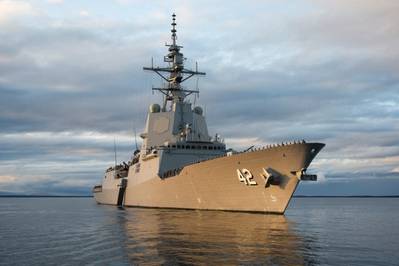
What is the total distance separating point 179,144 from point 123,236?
17361 mm

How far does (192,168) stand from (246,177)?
452 centimetres

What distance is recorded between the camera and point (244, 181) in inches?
985

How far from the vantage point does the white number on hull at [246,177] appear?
969 inches

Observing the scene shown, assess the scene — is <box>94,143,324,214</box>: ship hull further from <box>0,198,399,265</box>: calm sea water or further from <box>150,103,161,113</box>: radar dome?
<box>150,103,161,113</box>: radar dome

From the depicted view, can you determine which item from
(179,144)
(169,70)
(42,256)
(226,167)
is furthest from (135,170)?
(42,256)

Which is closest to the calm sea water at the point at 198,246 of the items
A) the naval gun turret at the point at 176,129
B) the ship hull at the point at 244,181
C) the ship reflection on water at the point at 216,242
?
the ship reflection on water at the point at 216,242

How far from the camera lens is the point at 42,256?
14.3 m

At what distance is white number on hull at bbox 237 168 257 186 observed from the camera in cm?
2461

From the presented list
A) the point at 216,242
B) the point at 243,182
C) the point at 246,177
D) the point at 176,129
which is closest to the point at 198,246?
the point at 216,242

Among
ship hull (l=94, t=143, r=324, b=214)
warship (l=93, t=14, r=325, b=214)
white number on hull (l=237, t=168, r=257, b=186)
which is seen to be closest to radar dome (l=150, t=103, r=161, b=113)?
warship (l=93, t=14, r=325, b=214)

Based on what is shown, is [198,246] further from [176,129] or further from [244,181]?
[176,129]

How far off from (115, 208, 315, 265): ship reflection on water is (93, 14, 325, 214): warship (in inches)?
73.9

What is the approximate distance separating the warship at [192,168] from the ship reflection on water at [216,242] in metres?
1.88

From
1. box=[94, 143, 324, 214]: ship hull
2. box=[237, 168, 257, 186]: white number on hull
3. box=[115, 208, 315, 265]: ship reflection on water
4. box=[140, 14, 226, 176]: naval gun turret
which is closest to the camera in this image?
box=[115, 208, 315, 265]: ship reflection on water
